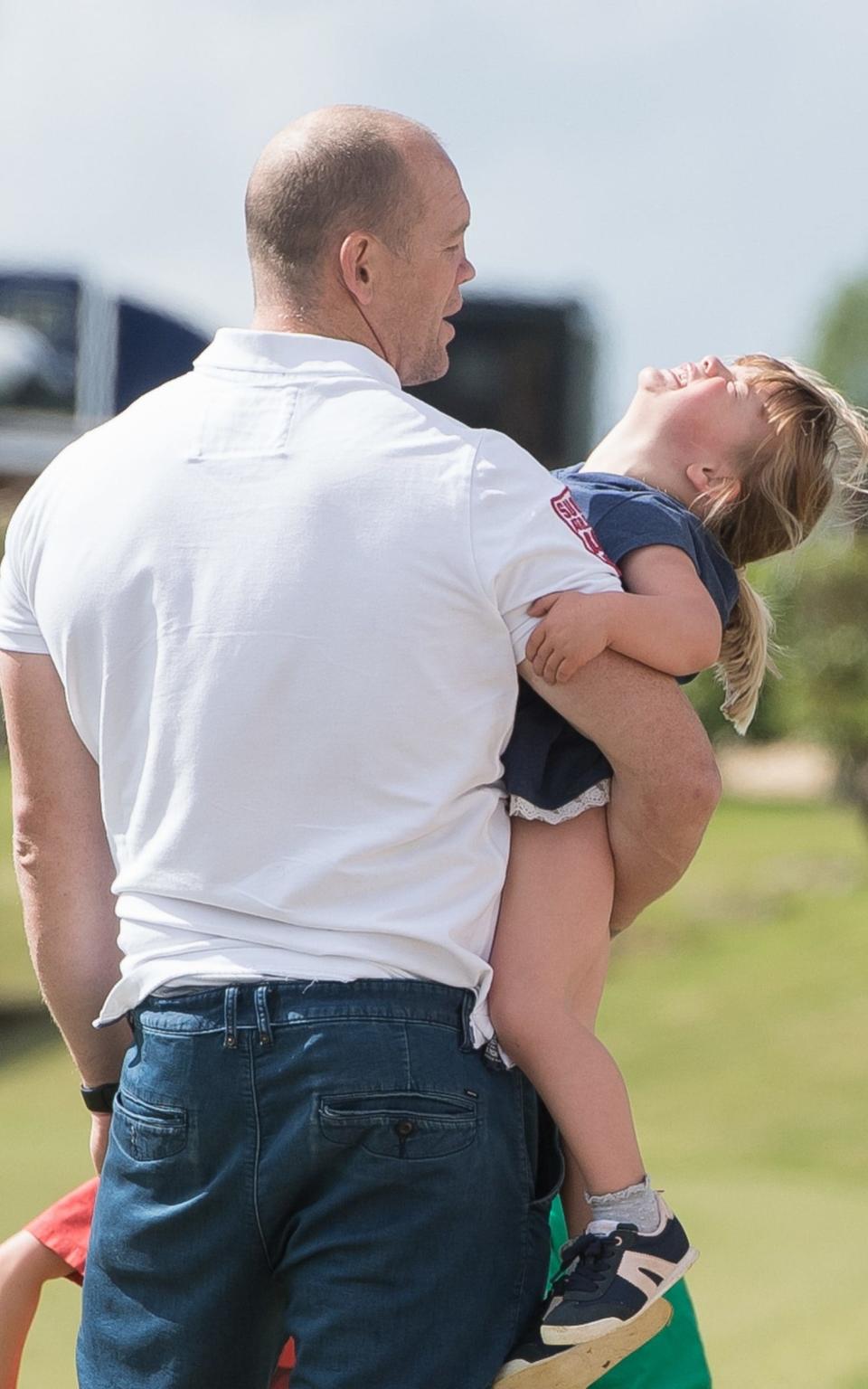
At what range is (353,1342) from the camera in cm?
137

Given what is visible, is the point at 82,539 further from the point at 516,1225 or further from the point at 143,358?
the point at 143,358

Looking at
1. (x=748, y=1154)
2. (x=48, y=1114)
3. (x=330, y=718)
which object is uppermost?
(x=330, y=718)

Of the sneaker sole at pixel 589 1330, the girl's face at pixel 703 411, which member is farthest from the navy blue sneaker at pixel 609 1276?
the girl's face at pixel 703 411

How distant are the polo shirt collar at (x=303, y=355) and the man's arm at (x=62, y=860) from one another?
36 cm

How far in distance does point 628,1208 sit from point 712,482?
0.82 m

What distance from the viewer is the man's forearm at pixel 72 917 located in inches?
62.7

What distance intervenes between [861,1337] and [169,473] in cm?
310

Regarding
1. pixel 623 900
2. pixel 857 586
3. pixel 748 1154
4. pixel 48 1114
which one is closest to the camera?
pixel 623 900

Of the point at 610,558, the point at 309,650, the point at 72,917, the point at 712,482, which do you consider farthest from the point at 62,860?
the point at 712,482

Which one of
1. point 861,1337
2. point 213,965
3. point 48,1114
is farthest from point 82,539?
point 48,1114

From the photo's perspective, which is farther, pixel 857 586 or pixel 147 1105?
pixel 857 586

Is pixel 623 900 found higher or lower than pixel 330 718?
lower

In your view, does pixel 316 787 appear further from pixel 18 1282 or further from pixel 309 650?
pixel 18 1282

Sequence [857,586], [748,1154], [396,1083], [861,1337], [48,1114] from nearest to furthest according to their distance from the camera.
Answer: [396,1083] → [861,1337] → [748,1154] → [48,1114] → [857,586]
